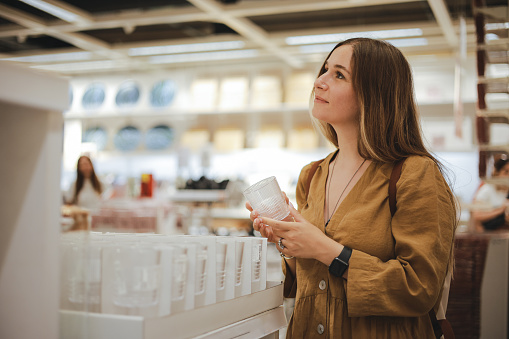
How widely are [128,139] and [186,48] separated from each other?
1.75m

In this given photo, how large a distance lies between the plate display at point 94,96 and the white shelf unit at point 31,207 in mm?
6987

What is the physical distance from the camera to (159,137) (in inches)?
282

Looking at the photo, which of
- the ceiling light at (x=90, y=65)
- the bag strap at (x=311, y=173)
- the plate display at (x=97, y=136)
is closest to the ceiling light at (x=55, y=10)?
the ceiling light at (x=90, y=65)

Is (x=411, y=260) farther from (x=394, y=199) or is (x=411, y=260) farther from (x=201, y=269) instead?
(x=201, y=269)

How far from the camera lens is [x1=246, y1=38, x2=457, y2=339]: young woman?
133cm

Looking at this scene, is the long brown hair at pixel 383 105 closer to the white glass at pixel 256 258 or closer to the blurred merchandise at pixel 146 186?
the white glass at pixel 256 258

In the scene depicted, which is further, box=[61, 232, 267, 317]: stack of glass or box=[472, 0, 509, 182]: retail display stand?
box=[472, 0, 509, 182]: retail display stand

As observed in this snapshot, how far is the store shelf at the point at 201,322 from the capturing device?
879mm

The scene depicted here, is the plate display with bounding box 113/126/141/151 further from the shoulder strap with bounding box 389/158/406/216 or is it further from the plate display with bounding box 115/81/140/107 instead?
the shoulder strap with bounding box 389/158/406/216

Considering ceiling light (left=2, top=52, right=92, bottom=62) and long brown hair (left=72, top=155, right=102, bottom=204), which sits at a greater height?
ceiling light (left=2, top=52, right=92, bottom=62)

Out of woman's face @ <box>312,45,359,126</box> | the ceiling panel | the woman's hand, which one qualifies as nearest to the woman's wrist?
the woman's hand

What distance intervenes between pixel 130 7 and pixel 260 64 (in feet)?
6.82

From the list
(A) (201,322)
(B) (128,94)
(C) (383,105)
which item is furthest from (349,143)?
(B) (128,94)

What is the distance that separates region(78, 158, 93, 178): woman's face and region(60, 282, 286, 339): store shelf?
4.08m
